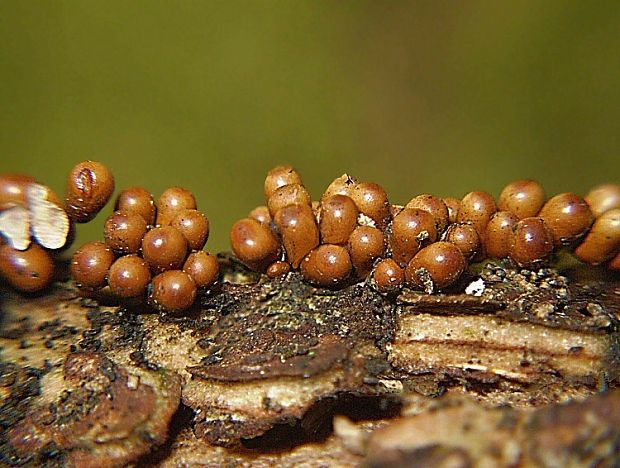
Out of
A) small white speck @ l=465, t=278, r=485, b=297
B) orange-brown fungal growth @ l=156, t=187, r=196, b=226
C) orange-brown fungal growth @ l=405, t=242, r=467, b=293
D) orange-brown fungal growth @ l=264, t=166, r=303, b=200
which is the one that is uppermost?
orange-brown fungal growth @ l=264, t=166, r=303, b=200

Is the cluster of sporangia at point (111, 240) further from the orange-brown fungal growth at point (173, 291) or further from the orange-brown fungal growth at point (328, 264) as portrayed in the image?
the orange-brown fungal growth at point (328, 264)

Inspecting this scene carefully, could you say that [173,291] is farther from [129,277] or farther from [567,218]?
[567,218]

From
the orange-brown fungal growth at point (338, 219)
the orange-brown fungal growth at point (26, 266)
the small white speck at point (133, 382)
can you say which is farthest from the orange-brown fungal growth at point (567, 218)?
the orange-brown fungal growth at point (26, 266)

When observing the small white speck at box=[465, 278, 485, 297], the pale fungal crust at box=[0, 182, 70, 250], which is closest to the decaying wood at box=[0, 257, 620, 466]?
the small white speck at box=[465, 278, 485, 297]

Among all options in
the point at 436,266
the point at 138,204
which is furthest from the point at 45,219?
the point at 436,266

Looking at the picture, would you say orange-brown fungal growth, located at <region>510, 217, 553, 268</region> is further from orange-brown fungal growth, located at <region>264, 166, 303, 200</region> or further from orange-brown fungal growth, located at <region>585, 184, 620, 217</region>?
orange-brown fungal growth, located at <region>264, 166, 303, 200</region>
